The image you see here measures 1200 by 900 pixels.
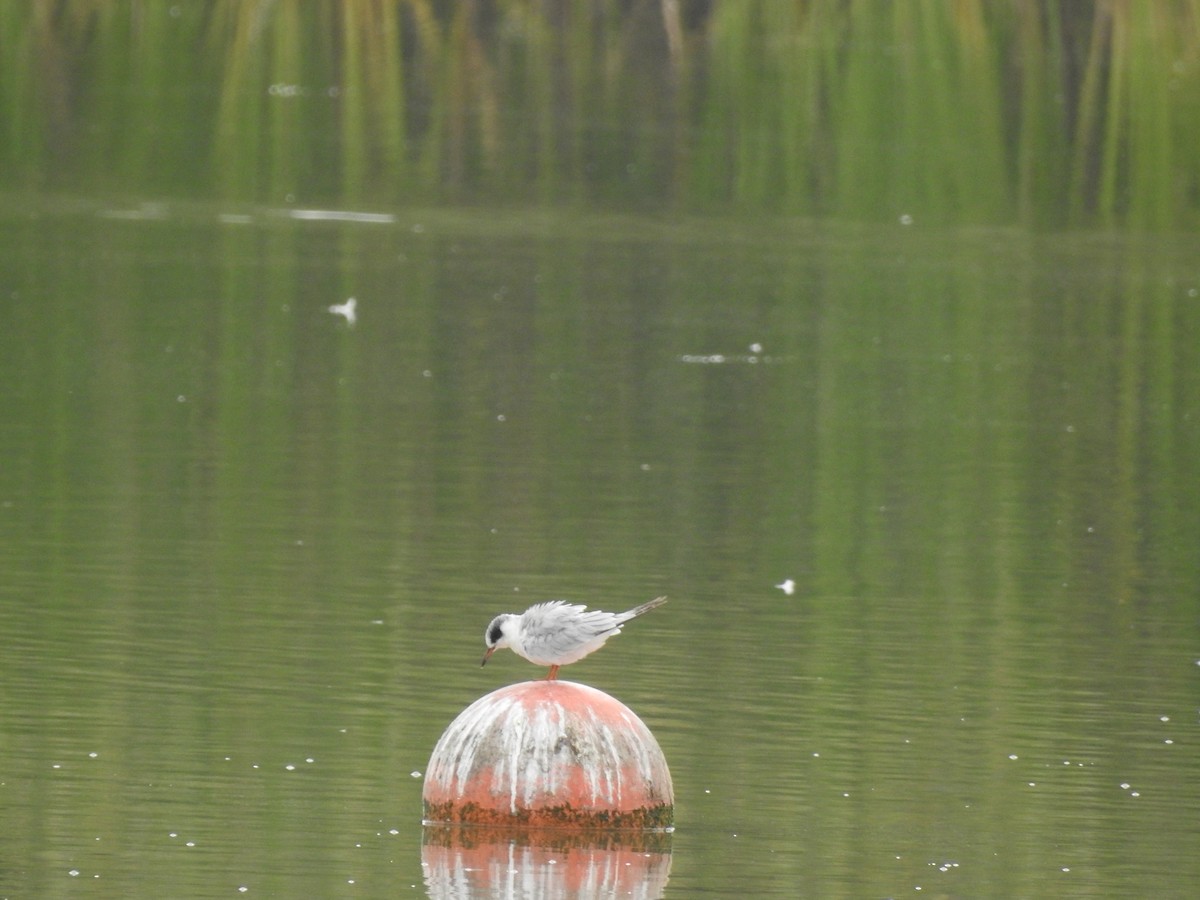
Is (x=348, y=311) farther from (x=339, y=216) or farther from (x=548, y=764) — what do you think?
(x=548, y=764)

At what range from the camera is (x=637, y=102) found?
2295 inches

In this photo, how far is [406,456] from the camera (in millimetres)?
24000

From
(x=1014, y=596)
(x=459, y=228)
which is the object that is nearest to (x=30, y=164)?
(x=459, y=228)

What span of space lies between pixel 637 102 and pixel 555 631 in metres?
46.8

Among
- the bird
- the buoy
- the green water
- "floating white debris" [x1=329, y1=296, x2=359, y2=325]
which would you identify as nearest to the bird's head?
the bird

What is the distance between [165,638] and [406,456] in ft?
24.7

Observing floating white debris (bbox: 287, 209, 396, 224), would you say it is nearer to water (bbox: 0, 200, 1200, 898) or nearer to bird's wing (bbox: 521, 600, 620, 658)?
water (bbox: 0, 200, 1200, 898)

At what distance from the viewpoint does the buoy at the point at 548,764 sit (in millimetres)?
12133

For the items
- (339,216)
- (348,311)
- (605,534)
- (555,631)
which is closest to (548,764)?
(555,631)

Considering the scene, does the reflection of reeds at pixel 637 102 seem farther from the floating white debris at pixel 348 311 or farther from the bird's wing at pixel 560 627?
the bird's wing at pixel 560 627

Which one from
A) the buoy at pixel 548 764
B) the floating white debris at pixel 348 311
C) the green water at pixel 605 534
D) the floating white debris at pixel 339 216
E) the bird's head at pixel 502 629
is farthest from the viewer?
the floating white debris at pixel 339 216

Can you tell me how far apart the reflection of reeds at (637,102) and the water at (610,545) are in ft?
23.1

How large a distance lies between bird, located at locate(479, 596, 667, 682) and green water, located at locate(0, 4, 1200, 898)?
34.3 inches

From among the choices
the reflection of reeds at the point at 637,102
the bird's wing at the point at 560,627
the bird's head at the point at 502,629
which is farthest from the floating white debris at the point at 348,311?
the bird's wing at the point at 560,627
